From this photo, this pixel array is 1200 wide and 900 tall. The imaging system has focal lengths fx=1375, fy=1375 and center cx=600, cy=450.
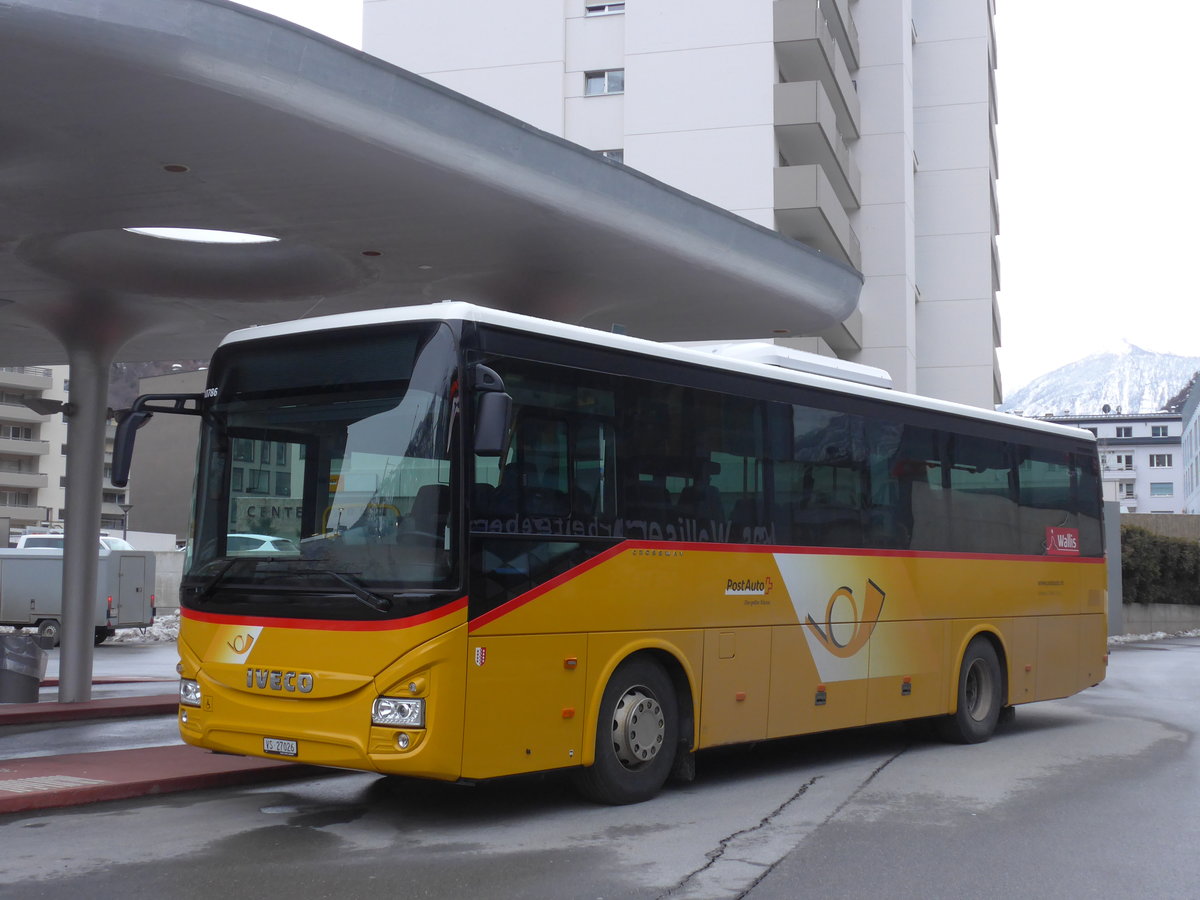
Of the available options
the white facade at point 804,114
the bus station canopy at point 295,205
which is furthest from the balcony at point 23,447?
the bus station canopy at point 295,205

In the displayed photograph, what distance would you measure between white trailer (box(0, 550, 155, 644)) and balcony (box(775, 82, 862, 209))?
20.3 meters

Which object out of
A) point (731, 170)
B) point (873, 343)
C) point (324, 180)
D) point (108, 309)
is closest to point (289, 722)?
point (324, 180)

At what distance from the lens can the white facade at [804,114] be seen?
122ft

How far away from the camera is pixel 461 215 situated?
13.4 m

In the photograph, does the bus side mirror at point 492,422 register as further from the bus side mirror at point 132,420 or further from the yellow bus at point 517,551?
the bus side mirror at point 132,420

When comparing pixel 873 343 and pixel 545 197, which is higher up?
pixel 873 343

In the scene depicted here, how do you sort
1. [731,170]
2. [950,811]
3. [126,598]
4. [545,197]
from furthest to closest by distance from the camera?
[731,170] < [126,598] < [545,197] < [950,811]

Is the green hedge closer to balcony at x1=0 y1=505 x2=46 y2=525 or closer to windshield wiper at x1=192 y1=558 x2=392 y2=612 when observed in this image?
windshield wiper at x1=192 y1=558 x2=392 y2=612

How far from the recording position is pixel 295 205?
A: 12.7 metres

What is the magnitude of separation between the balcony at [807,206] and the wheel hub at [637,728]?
2755 cm

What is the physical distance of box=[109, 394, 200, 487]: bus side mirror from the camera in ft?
29.9

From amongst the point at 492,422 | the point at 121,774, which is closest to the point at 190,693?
the point at 121,774

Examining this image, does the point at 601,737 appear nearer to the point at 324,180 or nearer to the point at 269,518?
the point at 269,518

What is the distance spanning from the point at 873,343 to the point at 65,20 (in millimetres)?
37612
